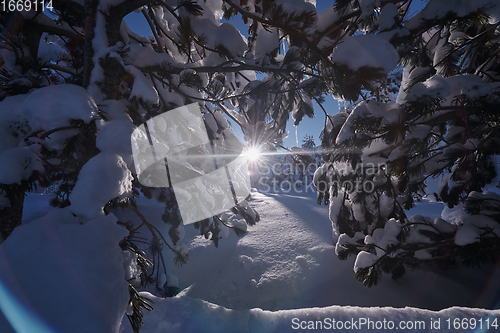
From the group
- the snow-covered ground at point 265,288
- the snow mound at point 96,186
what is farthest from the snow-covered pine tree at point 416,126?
the snow mound at point 96,186

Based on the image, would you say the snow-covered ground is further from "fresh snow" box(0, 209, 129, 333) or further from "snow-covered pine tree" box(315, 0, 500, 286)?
"snow-covered pine tree" box(315, 0, 500, 286)

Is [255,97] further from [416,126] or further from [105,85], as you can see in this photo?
[416,126]

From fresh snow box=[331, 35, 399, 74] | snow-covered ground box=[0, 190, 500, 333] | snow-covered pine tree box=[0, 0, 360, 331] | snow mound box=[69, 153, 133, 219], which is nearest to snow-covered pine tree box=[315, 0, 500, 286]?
fresh snow box=[331, 35, 399, 74]

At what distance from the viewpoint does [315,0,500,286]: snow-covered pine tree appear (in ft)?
4.95

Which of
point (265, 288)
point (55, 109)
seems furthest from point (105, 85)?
point (265, 288)

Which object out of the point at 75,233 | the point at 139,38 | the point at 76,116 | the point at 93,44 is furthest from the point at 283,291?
the point at 139,38

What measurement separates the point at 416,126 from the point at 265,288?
146 inches

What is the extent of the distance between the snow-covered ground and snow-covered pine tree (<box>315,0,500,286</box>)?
847 millimetres

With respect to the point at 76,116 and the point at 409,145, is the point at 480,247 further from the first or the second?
the point at 76,116

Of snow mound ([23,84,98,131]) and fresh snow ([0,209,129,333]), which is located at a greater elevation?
snow mound ([23,84,98,131])

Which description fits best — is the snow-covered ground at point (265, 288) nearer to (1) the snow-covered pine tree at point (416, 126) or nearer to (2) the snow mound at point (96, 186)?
(2) the snow mound at point (96, 186)

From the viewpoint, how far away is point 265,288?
12.1ft

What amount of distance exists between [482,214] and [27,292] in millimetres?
4116

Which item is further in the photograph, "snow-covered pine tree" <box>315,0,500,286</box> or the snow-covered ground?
"snow-covered pine tree" <box>315,0,500,286</box>
